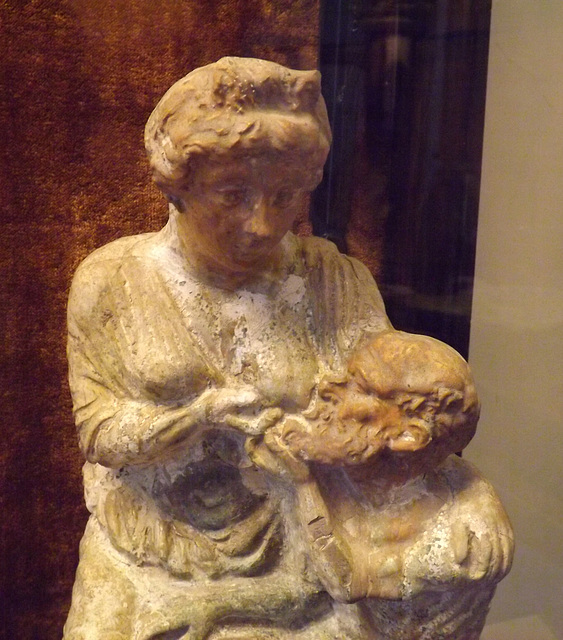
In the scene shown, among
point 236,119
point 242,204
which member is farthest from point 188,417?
point 236,119

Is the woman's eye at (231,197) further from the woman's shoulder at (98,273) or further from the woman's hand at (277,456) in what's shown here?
the woman's hand at (277,456)

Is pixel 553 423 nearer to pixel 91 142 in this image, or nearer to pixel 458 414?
pixel 458 414

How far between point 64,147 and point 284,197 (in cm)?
89

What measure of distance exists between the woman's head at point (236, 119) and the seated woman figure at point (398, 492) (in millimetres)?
405

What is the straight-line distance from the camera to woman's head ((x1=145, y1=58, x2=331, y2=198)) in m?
1.28

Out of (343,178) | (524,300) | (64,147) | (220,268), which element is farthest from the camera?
(524,300)

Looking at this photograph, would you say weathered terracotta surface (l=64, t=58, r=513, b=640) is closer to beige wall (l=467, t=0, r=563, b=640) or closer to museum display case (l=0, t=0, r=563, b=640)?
museum display case (l=0, t=0, r=563, b=640)

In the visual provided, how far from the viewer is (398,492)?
148 cm

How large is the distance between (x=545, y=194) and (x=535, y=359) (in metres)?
0.50

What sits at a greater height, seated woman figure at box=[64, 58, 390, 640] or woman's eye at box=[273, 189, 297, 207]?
woman's eye at box=[273, 189, 297, 207]

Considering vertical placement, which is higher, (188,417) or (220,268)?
(220,268)

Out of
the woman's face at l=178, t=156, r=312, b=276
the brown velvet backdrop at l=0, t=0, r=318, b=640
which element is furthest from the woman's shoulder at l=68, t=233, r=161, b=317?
the brown velvet backdrop at l=0, t=0, r=318, b=640

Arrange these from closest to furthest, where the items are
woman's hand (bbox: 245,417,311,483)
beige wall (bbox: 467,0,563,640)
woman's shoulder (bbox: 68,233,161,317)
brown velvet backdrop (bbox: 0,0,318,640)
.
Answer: woman's hand (bbox: 245,417,311,483), woman's shoulder (bbox: 68,233,161,317), brown velvet backdrop (bbox: 0,0,318,640), beige wall (bbox: 467,0,563,640)

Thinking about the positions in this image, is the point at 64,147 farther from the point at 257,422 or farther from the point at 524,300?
the point at 524,300
